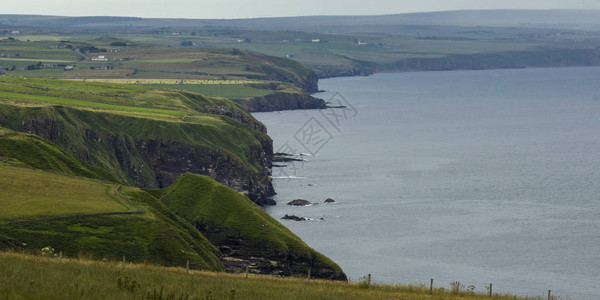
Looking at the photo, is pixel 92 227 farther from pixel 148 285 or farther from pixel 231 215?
pixel 148 285

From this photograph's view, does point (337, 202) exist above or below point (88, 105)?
below

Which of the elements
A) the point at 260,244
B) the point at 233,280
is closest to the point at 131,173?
the point at 260,244

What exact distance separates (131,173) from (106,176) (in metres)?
44.1

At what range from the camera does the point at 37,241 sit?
84.2 m

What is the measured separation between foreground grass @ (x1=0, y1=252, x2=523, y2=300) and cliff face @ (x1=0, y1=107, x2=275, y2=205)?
336ft

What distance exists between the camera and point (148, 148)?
179125 millimetres

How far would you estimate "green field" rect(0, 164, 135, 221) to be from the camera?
3570 inches

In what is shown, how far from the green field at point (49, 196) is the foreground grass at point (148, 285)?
28590mm

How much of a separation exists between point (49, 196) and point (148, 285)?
4994 centimetres

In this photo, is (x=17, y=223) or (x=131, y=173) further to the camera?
(x=131, y=173)

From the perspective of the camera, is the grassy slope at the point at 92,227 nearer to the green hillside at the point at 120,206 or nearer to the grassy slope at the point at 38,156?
the green hillside at the point at 120,206

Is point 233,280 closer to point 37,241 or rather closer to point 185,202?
point 37,241

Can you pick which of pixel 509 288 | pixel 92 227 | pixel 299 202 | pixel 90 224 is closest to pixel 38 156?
pixel 90 224

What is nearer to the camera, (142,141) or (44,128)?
(44,128)
